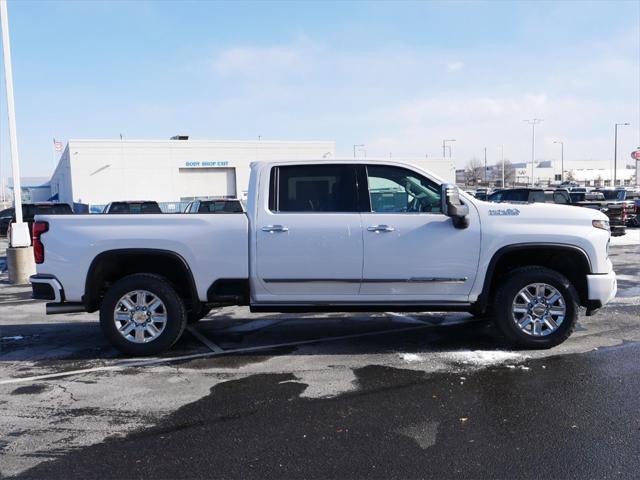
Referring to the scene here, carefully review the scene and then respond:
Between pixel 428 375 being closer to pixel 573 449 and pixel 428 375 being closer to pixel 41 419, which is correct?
pixel 573 449

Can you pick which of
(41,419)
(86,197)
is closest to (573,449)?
(41,419)

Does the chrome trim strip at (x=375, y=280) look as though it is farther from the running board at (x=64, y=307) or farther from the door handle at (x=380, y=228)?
the running board at (x=64, y=307)

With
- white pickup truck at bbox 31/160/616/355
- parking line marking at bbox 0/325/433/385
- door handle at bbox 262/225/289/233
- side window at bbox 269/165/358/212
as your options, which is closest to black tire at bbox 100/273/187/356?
white pickup truck at bbox 31/160/616/355

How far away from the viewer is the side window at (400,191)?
609 cm

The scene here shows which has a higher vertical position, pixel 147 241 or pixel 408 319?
pixel 147 241

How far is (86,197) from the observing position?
4197cm

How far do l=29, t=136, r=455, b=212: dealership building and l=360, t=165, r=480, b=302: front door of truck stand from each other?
34.2 meters

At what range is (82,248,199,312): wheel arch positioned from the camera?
5.98 metres

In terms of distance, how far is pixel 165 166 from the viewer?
44.8m

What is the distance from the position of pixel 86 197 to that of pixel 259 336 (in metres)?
38.7

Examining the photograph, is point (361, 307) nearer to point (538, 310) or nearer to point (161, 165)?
point (538, 310)

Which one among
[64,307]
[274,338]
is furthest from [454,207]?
[64,307]

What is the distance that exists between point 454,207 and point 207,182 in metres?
42.7

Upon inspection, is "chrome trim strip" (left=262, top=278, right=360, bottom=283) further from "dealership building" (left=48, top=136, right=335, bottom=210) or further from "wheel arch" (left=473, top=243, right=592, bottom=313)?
"dealership building" (left=48, top=136, right=335, bottom=210)
